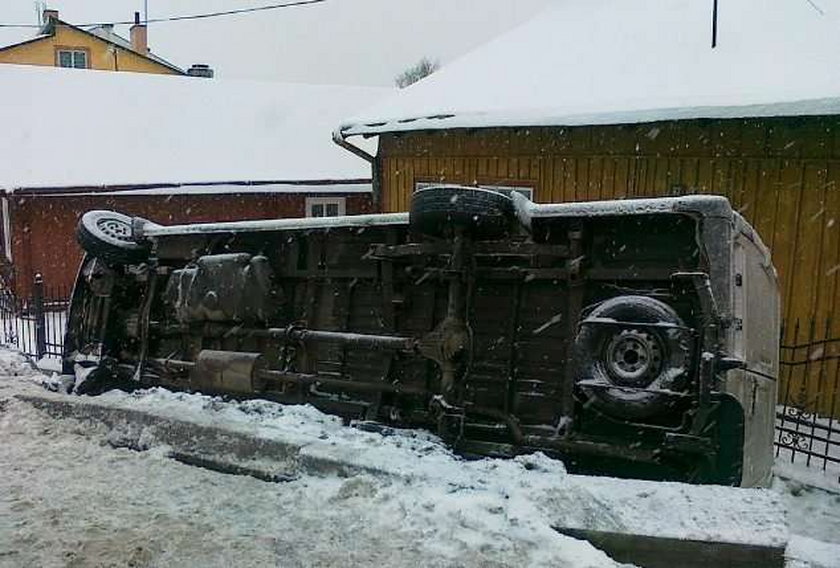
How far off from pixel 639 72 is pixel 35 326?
8895 millimetres

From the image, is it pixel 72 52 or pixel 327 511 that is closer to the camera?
pixel 327 511

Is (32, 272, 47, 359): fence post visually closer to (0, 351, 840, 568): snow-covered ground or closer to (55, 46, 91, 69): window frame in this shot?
(0, 351, 840, 568): snow-covered ground

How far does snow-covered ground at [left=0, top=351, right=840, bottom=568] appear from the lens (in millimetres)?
3453

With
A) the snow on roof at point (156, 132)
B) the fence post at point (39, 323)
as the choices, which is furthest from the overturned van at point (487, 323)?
the snow on roof at point (156, 132)

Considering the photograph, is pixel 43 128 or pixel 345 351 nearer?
pixel 345 351

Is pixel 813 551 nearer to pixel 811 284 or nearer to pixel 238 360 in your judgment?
pixel 238 360

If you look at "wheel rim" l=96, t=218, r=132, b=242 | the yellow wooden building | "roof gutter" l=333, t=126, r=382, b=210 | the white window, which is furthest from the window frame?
"wheel rim" l=96, t=218, r=132, b=242

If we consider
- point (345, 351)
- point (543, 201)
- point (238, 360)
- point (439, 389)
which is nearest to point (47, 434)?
point (238, 360)

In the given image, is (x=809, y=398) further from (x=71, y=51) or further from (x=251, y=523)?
(x=71, y=51)

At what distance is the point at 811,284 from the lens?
8.36m

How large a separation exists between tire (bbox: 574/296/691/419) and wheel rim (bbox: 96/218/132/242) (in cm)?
430

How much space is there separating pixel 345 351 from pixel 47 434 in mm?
2226

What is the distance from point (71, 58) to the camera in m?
31.9

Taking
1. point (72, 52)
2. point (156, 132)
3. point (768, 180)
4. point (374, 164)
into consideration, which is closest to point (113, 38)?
point (72, 52)
